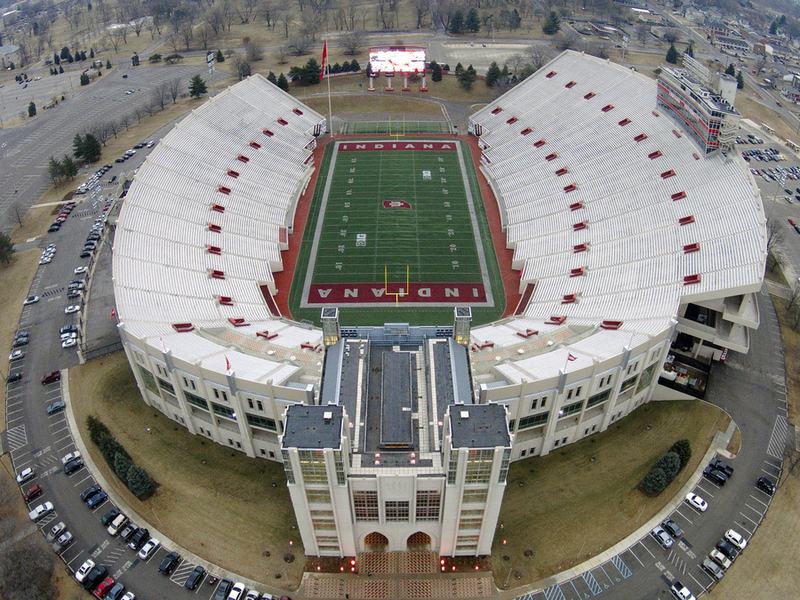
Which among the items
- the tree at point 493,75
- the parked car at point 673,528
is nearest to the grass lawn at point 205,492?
the parked car at point 673,528

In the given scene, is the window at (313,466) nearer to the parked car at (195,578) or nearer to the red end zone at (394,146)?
the parked car at (195,578)

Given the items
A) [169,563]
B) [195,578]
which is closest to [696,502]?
[195,578]

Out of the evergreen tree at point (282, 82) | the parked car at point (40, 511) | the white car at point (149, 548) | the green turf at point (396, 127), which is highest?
the evergreen tree at point (282, 82)

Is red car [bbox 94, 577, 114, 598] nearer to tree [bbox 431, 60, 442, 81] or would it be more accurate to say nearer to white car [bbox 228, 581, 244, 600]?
white car [bbox 228, 581, 244, 600]

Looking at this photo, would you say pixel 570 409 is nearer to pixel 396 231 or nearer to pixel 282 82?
pixel 396 231

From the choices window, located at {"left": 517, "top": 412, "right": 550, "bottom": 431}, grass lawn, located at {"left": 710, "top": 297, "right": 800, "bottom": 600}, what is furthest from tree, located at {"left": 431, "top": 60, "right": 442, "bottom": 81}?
grass lawn, located at {"left": 710, "top": 297, "right": 800, "bottom": 600}

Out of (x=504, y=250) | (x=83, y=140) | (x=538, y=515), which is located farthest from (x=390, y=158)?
(x=538, y=515)
